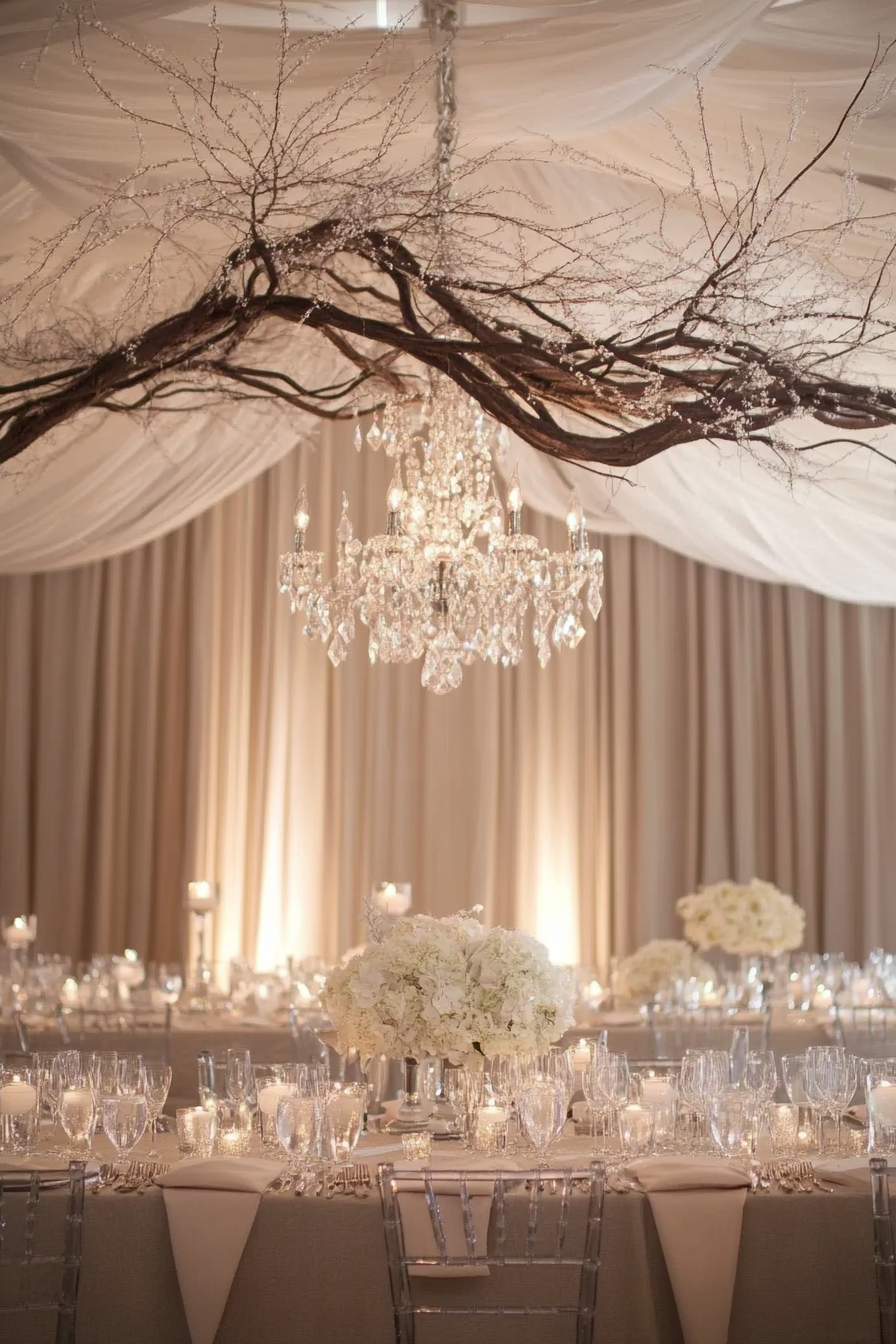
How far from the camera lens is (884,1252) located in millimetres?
2885

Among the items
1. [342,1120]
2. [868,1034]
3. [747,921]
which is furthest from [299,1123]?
[747,921]

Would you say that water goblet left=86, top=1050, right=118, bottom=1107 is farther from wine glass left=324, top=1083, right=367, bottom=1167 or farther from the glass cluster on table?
wine glass left=324, top=1083, right=367, bottom=1167

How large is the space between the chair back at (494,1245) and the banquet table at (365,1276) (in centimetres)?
9

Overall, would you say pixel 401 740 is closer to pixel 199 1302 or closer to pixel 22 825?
pixel 22 825

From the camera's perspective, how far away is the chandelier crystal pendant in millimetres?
5496

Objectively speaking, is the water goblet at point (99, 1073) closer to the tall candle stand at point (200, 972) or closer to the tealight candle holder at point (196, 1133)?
the tealight candle holder at point (196, 1133)

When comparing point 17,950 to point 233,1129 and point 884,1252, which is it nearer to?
point 233,1129

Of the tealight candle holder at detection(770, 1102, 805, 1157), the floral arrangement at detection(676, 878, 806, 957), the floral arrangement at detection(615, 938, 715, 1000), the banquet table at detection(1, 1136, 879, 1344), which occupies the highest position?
the floral arrangement at detection(676, 878, 806, 957)

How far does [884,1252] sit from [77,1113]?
181 centimetres

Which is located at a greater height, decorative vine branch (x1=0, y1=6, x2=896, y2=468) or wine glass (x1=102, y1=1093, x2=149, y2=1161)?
decorative vine branch (x1=0, y1=6, x2=896, y2=468)

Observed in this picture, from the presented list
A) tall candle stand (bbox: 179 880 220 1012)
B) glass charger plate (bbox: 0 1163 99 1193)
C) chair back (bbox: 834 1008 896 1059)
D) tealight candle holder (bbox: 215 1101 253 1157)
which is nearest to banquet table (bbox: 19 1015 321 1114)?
tall candle stand (bbox: 179 880 220 1012)

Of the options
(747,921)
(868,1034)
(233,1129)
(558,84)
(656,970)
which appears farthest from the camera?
(747,921)

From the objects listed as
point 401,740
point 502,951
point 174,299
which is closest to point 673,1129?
point 502,951

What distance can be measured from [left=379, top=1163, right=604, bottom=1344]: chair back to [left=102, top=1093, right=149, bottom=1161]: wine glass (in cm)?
70
